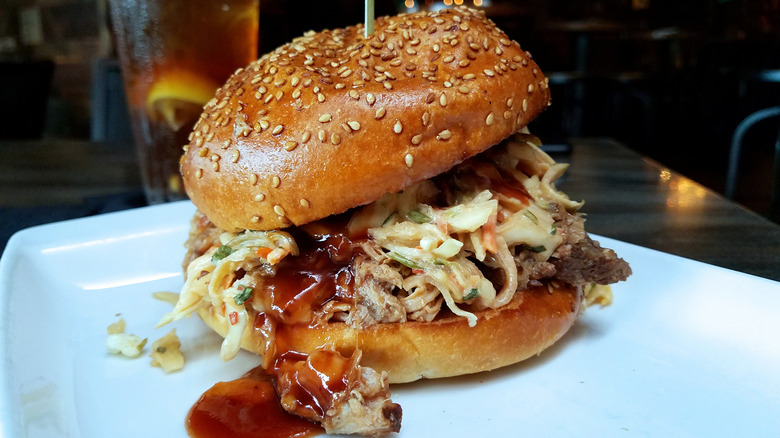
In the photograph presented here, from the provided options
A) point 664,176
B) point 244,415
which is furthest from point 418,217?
point 664,176

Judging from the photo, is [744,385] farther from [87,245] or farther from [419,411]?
[87,245]

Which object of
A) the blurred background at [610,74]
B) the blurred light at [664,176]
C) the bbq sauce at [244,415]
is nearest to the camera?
the bbq sauce at [244,415]

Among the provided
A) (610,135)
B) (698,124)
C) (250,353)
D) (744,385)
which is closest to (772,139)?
→ (698,124)

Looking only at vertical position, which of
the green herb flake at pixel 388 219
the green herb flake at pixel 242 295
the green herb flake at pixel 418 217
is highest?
the green herb flake at pixel 418 217

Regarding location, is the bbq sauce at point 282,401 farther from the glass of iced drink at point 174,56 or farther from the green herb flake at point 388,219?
the glass of iced drink at point 174,56

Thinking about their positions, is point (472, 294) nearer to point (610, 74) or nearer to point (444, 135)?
point (444, 135)

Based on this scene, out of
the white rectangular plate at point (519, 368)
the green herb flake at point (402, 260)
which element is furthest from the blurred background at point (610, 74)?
the green herb flake at point (402, 260)
